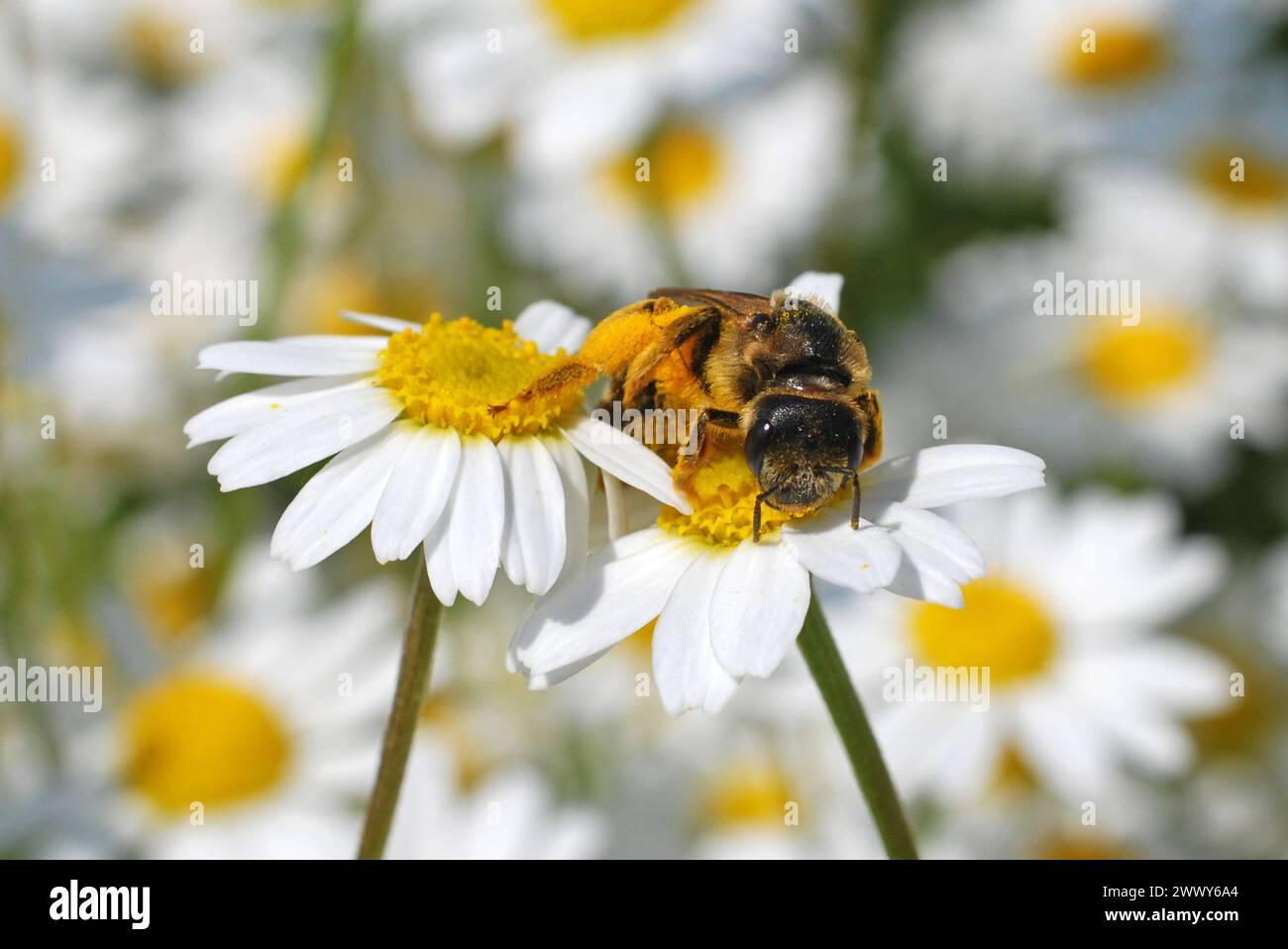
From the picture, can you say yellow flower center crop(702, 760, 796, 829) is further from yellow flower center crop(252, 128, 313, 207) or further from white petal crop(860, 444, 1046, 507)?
yellow flower center crop(252, 128, 313, 207)

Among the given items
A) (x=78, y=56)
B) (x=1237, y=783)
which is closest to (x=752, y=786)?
(x=1237, y=783)

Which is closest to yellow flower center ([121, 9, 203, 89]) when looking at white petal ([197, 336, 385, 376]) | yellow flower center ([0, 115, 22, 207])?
→ yellow flower center ([0, 115, 22, 207])

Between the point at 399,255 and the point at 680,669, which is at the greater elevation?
the point at 399,255

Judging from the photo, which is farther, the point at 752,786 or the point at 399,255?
the point at 399,255

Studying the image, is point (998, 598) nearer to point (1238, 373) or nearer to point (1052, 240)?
point (1238, 373)

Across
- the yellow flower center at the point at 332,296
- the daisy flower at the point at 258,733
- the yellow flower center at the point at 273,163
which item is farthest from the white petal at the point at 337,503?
the yellow flower center at the point at 273,163

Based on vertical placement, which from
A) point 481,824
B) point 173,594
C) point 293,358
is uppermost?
point 293,358
